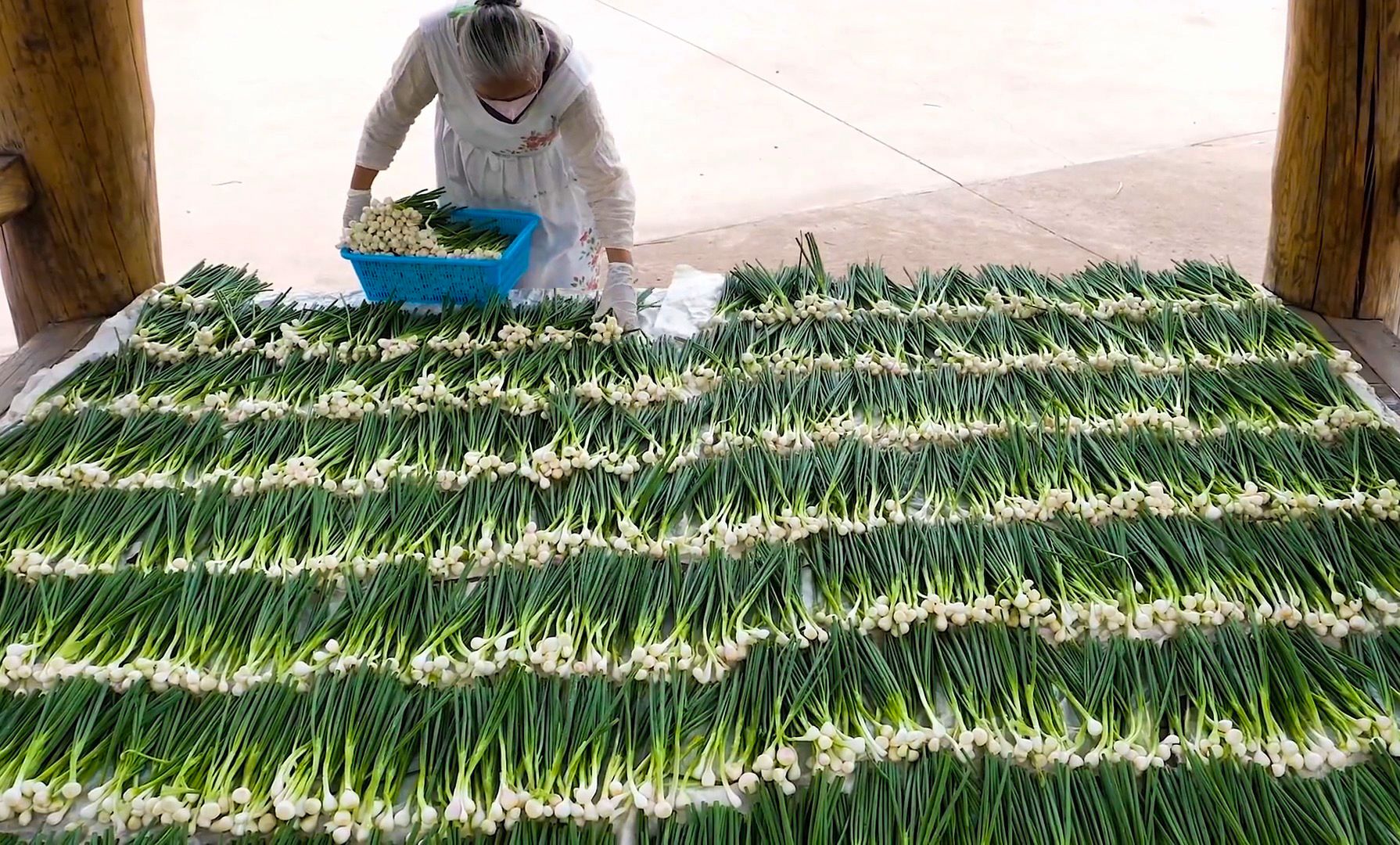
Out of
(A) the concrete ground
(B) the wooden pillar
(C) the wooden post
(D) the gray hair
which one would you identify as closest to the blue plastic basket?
(D) the gray hair

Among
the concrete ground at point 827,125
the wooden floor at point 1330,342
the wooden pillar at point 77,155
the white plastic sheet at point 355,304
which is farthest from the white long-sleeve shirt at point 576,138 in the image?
the concrete ground at point 827,125

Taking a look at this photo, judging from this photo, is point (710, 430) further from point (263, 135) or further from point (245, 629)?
point (263, 135)

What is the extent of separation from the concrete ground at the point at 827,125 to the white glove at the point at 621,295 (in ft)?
5.83

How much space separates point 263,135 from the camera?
21.5 ft

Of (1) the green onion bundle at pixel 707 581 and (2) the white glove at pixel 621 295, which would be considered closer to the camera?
(1) the green onion bundle at pixel 707 581

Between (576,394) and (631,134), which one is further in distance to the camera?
(631,134)

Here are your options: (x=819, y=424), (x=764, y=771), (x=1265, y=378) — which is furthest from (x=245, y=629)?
(x=1265, y=378)

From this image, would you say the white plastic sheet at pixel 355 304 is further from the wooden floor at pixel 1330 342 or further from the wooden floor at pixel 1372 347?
the wooden floor at pixel 1372 347

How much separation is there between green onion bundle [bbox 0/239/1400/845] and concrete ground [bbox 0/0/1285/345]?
2.11m

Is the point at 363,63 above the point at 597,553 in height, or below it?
above

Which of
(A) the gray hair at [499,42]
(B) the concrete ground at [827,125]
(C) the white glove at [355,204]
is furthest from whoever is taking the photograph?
(B) the concrete ground at [827,125]

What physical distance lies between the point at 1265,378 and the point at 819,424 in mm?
1166

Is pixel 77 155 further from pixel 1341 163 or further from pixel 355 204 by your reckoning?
pixel 1341 163

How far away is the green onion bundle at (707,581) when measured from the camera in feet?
5.29
